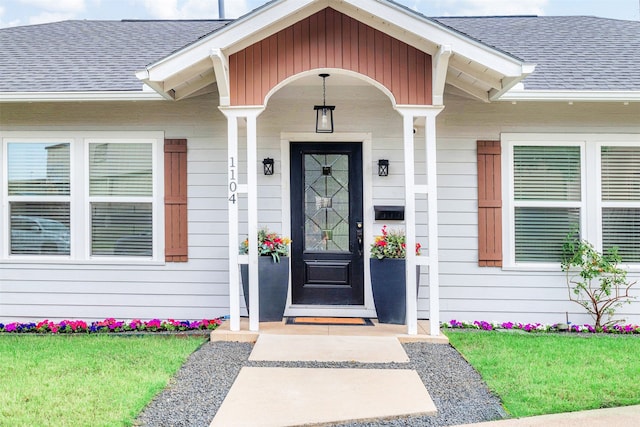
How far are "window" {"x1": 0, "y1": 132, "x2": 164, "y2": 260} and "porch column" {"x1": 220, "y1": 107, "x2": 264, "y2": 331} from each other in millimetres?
1306

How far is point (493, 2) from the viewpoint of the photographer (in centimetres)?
2044

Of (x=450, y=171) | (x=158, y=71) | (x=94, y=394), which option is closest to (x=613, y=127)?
(x=450, y=171)

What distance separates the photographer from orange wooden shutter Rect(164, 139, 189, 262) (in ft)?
17.1

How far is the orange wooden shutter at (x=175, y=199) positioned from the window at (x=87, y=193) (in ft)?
0.39

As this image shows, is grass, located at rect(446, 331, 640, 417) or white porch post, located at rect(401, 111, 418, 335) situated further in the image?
white porch post, located at rect(401, 111, 418, 335)

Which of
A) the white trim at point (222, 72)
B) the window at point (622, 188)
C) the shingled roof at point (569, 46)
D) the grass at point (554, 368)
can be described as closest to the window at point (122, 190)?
the white trim at point (222, 72)

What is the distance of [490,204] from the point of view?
515 cm

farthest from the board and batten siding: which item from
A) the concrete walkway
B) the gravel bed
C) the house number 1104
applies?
the gravel bed

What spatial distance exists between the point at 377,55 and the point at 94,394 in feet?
11.7

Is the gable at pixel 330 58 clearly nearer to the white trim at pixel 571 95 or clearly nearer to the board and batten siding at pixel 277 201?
the board and batten siding at pixel 277 201

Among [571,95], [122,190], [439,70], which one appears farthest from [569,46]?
[122,190]

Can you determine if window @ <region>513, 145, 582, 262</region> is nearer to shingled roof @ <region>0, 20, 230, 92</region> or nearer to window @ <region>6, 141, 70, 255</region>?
shingled roof @ <region>0, 20, 230, 92</region>

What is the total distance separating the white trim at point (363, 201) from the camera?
206 inches

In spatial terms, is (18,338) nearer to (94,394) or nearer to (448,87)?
(94,394)
